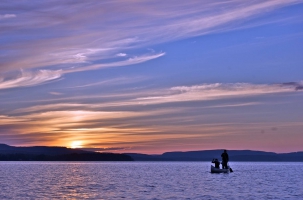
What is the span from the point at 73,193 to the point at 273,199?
1758cm

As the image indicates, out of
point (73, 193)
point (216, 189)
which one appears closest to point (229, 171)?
point (216, 189)

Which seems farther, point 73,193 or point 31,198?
point 73,193

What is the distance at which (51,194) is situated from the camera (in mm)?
47688

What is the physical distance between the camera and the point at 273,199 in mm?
42812

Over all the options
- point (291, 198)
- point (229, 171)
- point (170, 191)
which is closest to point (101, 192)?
point (170, 191)

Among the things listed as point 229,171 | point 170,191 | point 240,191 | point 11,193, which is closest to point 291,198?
point 240,191

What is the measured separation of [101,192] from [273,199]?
15571 mm

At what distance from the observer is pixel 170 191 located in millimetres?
49625

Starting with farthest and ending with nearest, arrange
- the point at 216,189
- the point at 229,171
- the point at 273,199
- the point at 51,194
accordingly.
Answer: the point at 229,171 < the point at 216,189 < the point at 51,194 < the point at 273,199

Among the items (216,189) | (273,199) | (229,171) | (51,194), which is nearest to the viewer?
(273,199)

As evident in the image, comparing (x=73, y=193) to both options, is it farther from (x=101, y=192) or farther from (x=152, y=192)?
(x=152, y=192)

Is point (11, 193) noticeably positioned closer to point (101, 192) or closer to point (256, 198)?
point (101, 192)

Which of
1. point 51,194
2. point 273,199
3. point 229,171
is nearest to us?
point 273,199

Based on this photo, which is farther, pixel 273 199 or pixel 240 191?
pixel 240 191
